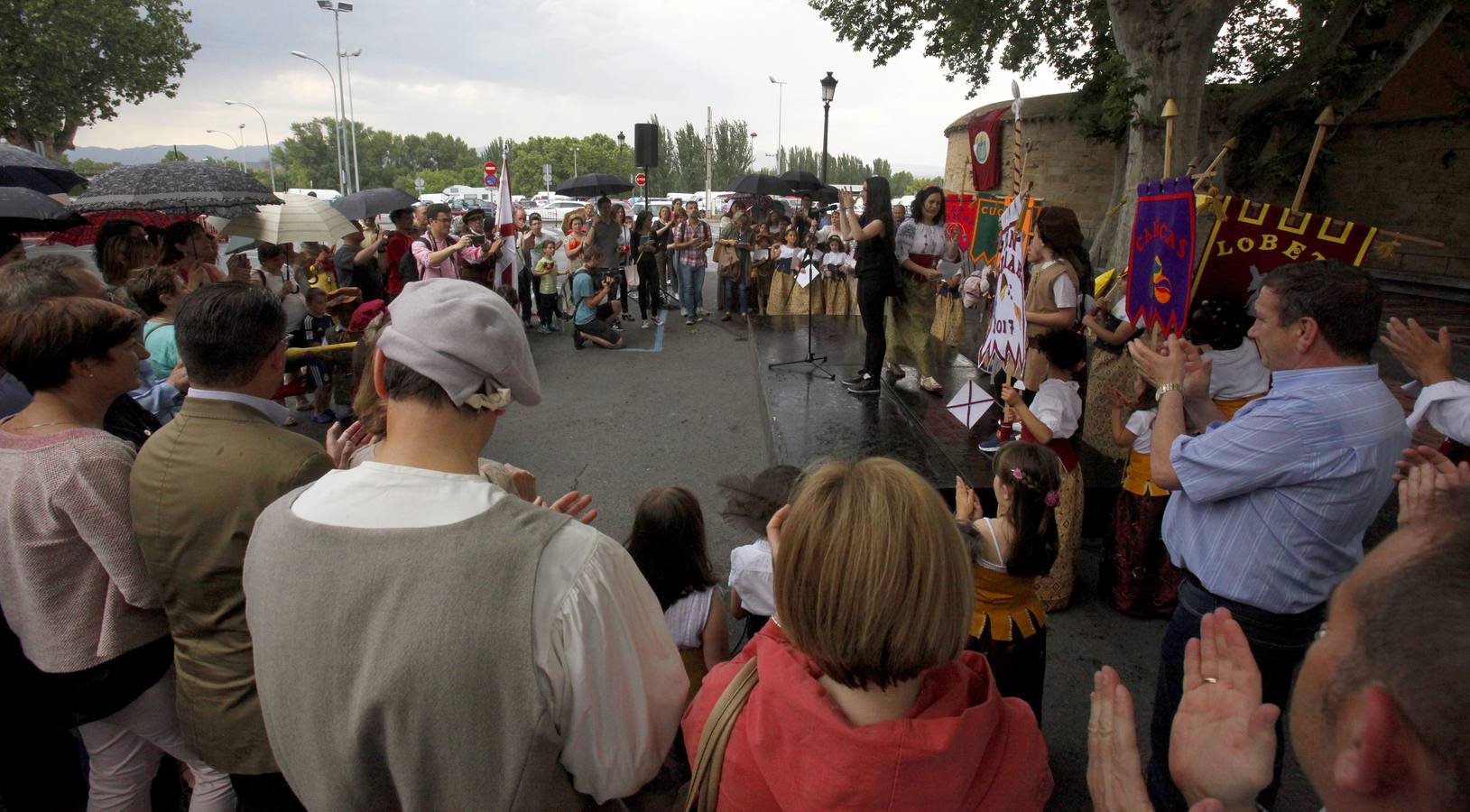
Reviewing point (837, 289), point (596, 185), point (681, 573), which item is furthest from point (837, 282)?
point (681, 573)

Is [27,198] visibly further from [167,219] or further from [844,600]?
[844,600]

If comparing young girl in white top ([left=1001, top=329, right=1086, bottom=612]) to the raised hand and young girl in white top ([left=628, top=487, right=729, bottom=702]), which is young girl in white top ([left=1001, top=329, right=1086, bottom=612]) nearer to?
young girl in white top ([left=628, top=487, right=729, bottom=702])

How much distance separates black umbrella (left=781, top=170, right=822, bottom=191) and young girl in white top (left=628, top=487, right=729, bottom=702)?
1424 centimetres

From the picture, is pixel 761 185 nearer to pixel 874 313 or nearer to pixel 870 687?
pixel 874 313

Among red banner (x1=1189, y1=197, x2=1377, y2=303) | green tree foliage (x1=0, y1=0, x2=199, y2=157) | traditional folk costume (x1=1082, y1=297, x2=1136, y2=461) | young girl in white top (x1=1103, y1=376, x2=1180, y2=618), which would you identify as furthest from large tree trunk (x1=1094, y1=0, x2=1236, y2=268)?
green tree foliage (x1=0, y1=0, x2=199, y2=157)

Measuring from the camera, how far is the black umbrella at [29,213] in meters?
4.23

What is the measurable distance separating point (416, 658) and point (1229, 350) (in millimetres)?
3858

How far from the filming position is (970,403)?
398 cm

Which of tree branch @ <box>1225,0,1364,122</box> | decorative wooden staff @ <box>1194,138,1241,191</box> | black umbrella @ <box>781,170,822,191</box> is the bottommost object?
decorative wooden staff @ <box>1194,138,1241,191</box>

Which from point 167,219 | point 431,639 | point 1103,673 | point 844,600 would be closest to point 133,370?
point 431,639

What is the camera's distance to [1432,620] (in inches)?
26.6

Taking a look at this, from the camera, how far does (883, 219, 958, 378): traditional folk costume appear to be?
246 inches

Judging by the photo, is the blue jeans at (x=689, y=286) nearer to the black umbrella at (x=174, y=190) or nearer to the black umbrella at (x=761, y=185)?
the black umbrella at (x=761, y=185)

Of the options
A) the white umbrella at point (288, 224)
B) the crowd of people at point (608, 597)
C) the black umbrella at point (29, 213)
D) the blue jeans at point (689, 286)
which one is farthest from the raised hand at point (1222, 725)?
the blue jeans at point (689, 286)
